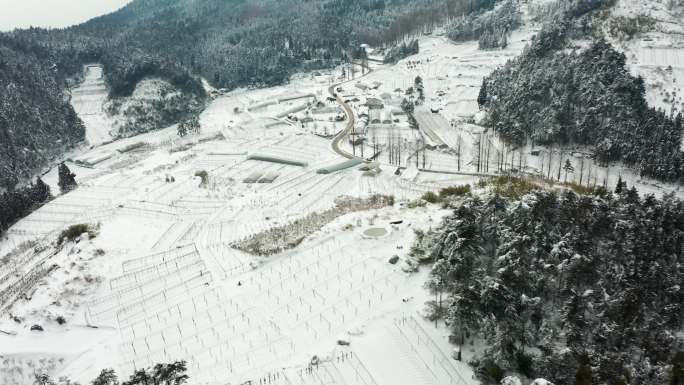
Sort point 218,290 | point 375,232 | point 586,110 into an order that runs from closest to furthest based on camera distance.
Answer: point 218,290 → point 375,232 → point 586,110

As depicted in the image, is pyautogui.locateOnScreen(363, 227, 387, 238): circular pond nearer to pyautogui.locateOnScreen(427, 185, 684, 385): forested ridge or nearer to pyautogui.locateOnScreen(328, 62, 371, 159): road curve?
pyautogui.locateOnScreen(427, 185, 684, 385): forested ridge

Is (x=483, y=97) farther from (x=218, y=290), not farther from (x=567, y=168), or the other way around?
(x=218, y=290)

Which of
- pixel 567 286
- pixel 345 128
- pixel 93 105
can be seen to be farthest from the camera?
pixel 93 105

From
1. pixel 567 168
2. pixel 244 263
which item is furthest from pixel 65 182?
pixel 567 168

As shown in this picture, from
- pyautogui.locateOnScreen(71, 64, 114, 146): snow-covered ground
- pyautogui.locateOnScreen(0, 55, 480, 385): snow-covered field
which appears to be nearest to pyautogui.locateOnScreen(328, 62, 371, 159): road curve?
pyautogui.locateOnScreen(0, 55, 480, 385): snow-covered field

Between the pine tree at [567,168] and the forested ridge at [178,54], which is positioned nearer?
the pine tree at [567,168]

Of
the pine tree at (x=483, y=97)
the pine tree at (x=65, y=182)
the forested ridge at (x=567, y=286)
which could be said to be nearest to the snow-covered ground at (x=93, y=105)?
the pine tree at (x=65, y=182)

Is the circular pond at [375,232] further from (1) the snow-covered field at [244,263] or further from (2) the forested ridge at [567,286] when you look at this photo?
(2) the forested ridge at [567,286]

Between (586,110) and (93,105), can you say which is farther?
(93,105)

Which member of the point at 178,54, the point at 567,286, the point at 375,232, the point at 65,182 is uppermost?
the point at 178,54

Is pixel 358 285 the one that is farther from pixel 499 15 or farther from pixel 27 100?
pixel 499 15
